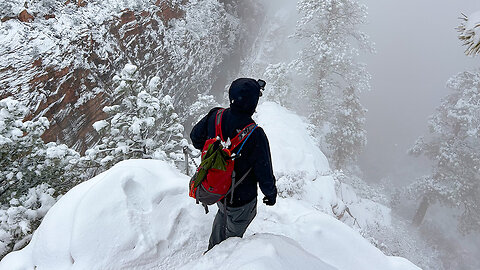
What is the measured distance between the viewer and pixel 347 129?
725 inches

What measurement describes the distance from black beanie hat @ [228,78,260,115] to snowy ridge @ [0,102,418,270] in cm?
134

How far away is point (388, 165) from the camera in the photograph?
3209 cm

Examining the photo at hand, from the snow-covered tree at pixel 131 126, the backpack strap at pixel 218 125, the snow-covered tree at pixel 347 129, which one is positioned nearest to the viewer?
the backpack strap at pixel 218 125

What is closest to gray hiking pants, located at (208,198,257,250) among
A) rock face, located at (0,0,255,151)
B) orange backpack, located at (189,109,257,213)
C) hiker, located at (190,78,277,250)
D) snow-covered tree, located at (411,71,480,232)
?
hiker, located at (190,78,277,250)

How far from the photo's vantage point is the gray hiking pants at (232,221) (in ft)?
9.41

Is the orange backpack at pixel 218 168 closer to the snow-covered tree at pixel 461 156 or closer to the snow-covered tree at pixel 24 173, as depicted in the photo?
the snow-covered tree at pixel 24 173

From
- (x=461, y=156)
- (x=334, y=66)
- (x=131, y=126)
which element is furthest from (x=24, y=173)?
(x=461, y=156)

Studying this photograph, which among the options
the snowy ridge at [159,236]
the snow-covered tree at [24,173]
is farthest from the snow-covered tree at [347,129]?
the snow-covered tree at [24,173]

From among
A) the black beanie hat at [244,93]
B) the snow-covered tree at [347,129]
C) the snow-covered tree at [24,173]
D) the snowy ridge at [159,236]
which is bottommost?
the snow-covered tree at [347,129]

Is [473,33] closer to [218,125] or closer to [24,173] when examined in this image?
[218,125]

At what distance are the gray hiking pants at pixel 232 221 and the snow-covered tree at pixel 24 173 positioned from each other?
2.99 m

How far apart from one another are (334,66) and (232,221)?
15.4 meters

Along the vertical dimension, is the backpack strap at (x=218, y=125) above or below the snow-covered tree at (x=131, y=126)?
above

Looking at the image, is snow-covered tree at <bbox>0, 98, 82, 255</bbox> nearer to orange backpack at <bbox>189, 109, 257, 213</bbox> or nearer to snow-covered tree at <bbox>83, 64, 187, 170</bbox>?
snow-covered tree at <bbox>83, 64, 187, 170</bbox>
